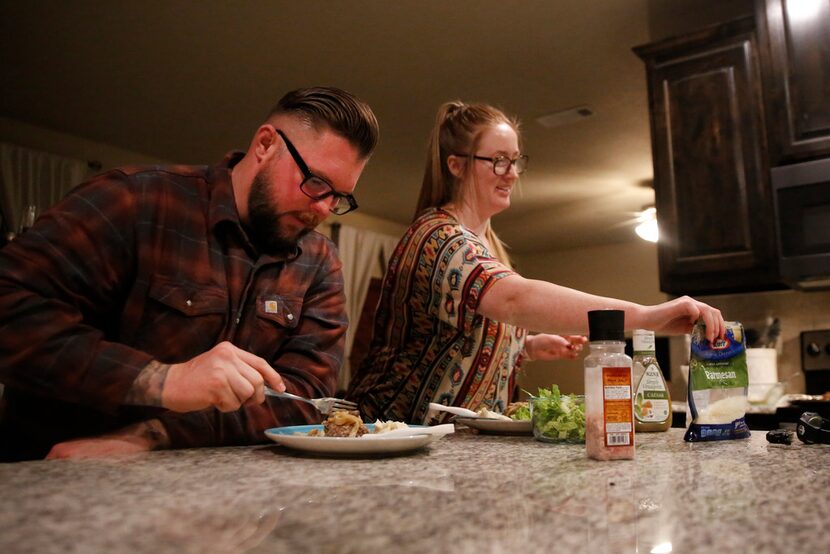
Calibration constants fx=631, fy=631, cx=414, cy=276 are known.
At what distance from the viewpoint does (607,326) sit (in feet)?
2.91

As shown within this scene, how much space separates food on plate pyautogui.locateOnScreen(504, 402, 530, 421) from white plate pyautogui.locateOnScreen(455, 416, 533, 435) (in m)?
0.04

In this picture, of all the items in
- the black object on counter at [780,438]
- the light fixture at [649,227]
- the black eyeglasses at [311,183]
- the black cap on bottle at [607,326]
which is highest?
the light fixture at [649,227]

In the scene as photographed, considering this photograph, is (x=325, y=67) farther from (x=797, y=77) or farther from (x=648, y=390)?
(x=648, y=390)

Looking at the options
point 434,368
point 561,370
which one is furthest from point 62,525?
point 561,370

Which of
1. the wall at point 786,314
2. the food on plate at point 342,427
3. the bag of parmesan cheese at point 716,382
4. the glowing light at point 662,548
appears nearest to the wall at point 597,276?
the wall at point 786,314

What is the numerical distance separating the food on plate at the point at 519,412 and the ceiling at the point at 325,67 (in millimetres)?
2010

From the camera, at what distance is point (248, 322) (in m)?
1.28

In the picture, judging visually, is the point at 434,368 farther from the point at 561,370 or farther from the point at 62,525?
the point at 561,370

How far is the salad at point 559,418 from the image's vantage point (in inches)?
43.5

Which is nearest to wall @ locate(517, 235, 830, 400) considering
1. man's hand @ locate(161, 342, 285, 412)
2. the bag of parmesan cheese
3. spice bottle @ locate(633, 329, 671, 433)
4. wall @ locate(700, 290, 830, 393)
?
wall @ locate(700, 290, 830, 393)

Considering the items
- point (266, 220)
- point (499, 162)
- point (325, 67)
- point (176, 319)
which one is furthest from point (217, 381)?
point (325, 67)

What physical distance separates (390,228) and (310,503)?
5777 mm

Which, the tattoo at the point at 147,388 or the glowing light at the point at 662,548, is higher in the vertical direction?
the tattoo at the point at 147,388

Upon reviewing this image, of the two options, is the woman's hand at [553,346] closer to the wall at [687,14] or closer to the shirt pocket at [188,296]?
the shirt pocket at [188,296]
